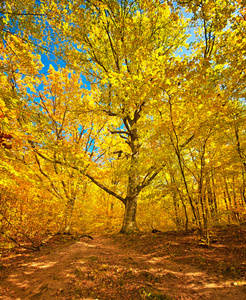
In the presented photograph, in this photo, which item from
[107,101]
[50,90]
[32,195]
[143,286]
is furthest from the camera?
[50,90]

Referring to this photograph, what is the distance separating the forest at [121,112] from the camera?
145 inches

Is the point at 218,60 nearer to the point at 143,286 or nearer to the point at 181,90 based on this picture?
the point at 181,90

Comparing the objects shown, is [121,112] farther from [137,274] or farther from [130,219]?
[137,274]

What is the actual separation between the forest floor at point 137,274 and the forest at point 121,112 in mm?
660

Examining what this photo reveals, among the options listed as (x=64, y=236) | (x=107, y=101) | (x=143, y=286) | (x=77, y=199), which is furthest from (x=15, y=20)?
(x=64, y=236)

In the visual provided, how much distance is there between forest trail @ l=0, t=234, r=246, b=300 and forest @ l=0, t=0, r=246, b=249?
3.62 ft

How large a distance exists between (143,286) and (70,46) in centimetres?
872

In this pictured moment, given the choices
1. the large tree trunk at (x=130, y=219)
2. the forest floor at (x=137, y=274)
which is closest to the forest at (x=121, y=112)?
the large tree trunk at (x=130, y=219)

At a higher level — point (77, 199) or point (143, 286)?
point (77, 199)

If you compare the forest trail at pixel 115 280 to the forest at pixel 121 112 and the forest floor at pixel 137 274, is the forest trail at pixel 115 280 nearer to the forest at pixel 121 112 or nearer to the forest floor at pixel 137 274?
the forest floor at pixel 137 274

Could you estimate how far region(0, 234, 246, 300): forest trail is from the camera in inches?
93.6

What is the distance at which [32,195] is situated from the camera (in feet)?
17.8

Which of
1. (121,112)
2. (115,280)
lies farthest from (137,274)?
(121,112)

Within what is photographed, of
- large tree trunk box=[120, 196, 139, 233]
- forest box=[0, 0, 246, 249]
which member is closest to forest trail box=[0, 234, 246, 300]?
forest box=[0, 0, 246, 249]
